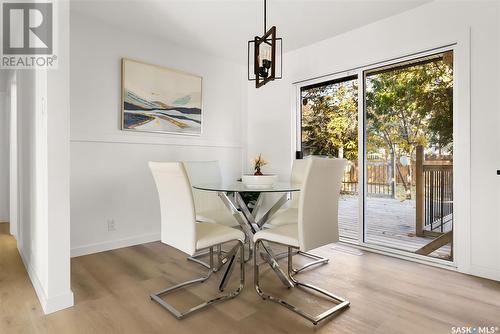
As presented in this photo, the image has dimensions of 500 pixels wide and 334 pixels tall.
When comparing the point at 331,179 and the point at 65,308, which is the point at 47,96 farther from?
the point at 331,179

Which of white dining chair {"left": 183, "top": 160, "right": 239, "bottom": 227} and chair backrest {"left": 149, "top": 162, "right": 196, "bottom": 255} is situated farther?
white dining chair {"left": 183, "top": 160, "right": 239, "bottom": 227}

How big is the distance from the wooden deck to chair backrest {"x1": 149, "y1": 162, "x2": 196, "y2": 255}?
89.1 inches

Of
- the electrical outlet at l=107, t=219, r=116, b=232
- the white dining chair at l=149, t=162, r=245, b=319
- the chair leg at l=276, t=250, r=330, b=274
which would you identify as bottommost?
the chair leg at l=276, t=250, r=330, b=274

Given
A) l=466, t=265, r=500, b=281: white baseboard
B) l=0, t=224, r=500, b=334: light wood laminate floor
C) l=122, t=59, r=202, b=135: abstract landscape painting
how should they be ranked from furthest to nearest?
l=122, t=59, r=202, b=135: abstract landscape painting, l=466, t=265, r=500, b=281: white baseboard, l=0, t=224, r=500, b=334: light wood laminate floor

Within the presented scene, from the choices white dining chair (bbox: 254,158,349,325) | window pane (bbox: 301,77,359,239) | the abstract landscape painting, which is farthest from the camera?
window pane (bbox: 301,77,359,239)

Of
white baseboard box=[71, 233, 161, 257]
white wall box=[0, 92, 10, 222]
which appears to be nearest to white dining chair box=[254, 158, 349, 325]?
white baseboard box=[71, 233, 161, 257]

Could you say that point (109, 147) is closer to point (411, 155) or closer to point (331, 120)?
point (331, 120)

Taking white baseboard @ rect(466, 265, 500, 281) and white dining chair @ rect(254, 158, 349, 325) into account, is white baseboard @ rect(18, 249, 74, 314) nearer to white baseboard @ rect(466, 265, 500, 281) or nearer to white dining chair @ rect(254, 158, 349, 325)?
white dining chair @ rect(254, 158, 349, 325)

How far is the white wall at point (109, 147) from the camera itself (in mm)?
3059

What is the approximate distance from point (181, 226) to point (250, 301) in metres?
0.72

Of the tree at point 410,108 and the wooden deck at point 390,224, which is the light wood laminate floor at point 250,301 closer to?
the wooden deck at point 390,224

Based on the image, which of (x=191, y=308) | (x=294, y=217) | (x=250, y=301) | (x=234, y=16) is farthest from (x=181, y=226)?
(x=234, y=16)

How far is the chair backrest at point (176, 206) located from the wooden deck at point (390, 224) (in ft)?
7.42

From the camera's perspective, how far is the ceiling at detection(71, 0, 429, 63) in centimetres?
283
